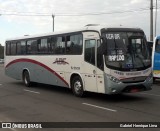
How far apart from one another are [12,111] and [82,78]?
3.65 meters

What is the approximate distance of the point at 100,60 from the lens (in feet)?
41.5

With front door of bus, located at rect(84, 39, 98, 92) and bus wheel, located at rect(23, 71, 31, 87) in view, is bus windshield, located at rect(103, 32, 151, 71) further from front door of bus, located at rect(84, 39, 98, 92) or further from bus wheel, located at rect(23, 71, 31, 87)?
bus wheel, located at rect(23, 71, 31, 87)

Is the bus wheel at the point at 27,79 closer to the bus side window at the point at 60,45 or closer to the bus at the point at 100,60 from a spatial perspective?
the bus at the point at 100,60

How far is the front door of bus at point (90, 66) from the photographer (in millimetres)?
13086

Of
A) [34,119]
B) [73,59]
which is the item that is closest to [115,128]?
[34,119]

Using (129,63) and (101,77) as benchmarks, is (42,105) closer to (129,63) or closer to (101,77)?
(101,77)

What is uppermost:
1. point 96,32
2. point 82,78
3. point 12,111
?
point 96,32

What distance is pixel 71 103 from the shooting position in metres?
12.6

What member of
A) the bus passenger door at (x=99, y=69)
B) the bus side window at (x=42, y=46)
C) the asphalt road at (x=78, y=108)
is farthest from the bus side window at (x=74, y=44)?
the bus side window at (x=42, y=46)

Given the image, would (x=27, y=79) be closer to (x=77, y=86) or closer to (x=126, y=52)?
(x=77, y=86)

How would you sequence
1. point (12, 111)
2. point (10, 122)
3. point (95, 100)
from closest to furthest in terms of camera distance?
point (10, 122) < point (12, 111) < point (95, 100)

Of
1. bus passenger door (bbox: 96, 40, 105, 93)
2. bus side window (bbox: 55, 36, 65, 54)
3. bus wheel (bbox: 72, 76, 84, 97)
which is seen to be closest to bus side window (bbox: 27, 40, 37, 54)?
bus side window (bbox: 55, 36, 65, 54)

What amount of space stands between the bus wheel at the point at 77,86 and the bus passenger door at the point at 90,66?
0.43 meters

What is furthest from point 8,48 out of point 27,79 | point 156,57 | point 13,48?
point 156,57
